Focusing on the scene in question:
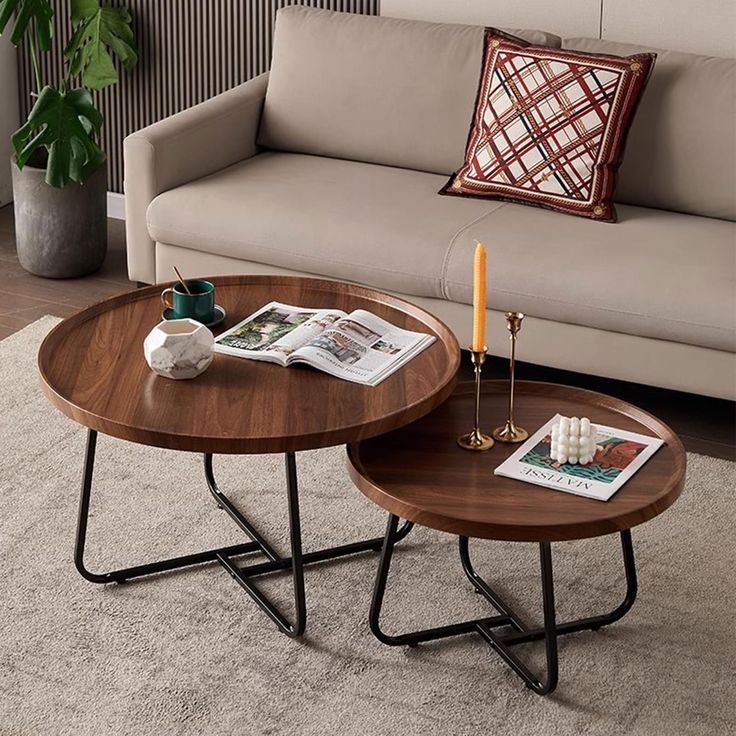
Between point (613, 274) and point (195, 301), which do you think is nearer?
point (195, 301)

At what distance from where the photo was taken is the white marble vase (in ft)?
7.51

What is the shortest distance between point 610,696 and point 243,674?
2.18 ft

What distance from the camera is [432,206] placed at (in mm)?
3492

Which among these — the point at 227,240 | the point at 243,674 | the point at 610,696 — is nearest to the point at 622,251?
the point at 227,240

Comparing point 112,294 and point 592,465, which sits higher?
point 592,465

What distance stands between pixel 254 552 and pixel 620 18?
2.10 meters

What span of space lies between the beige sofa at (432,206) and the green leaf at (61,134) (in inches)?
13.1

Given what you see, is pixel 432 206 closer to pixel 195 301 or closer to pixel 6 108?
pixel 195 301

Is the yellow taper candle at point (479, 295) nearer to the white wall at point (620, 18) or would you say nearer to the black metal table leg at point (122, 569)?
the black metal table leg at point (122, 569)

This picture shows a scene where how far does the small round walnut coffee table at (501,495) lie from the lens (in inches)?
79.0

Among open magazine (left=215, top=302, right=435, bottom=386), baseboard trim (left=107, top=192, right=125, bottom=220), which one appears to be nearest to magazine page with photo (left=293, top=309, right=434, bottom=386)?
open magazine (left=215, top=302, right=435, bottom=386)

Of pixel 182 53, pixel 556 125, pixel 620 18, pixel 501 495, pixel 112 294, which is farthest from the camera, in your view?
pixel 182 53

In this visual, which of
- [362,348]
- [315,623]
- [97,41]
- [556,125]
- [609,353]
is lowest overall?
[315,623]

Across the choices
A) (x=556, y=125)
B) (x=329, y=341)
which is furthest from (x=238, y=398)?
Answer: (x=556, y=125)
